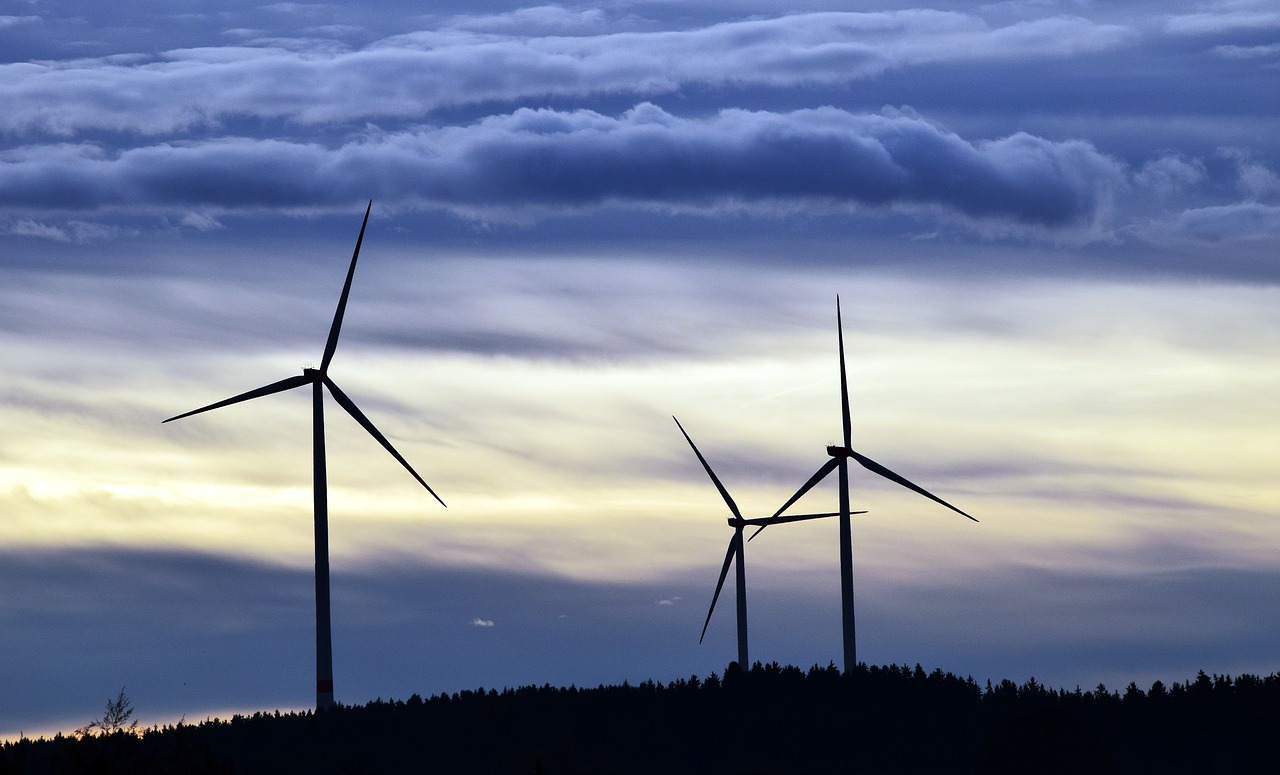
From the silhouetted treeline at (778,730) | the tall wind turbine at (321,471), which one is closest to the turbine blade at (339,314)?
the tall wind turbine at (321,471)

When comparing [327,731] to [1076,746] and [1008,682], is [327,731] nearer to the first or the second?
[1076,746]

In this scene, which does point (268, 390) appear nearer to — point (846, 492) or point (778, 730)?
point (846, 492)

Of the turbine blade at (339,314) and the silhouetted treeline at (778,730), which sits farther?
the silhouetted treeline at (778,730)

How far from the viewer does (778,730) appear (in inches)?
6294

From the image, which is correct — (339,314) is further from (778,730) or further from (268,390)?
(778,730)

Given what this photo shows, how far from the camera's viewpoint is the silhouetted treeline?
138m

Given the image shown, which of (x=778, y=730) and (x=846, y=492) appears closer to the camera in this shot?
(x=846, y=492)

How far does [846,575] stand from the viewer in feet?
362

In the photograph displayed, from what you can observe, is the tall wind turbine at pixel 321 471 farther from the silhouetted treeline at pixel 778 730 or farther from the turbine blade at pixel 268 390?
the silhouetted treeline at pixel 778 730

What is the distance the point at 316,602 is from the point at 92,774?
736 inches

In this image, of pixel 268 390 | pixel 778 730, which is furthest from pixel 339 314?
pixel 778 730

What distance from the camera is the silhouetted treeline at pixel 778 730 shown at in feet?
452

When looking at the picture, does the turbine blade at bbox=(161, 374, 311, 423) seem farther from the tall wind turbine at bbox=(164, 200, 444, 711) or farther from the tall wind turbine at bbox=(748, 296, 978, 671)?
the tall wind turbine at bbox=(748, 296, 978, 671)

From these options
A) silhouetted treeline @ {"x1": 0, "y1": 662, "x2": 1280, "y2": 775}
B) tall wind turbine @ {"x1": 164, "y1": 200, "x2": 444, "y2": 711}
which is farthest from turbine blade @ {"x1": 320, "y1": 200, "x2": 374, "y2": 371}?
silhouetted treeline @ {"x1": 0, "y1": 662, "x2": 1280, "y2": 775}
